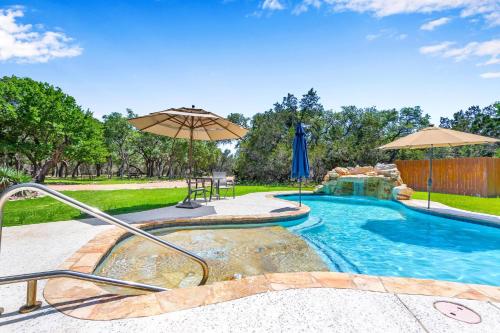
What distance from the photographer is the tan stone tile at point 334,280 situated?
246cm

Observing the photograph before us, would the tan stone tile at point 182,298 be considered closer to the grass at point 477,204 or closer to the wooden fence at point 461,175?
the grass at point 477,204

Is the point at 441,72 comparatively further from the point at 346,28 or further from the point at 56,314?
the point at 56,314

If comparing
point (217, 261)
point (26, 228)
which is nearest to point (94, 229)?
point (26, 228)

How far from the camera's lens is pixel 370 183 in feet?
38.6

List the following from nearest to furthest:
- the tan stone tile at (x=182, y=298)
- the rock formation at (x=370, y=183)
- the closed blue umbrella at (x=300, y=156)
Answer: the tan stone tile at (x=182, y=298) → the closed blue umbrella at (x=300, y=156) → the rock formation at (x=370, y=183)

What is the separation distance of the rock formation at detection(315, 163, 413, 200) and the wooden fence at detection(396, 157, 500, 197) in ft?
13.2

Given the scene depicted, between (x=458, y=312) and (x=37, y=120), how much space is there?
73.2 ft

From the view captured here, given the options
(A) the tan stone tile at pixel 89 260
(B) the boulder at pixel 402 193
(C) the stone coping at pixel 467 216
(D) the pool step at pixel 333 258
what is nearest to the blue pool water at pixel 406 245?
(D) the pool step at pixel 333 258

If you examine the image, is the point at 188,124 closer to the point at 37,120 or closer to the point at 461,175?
the point at 461,175

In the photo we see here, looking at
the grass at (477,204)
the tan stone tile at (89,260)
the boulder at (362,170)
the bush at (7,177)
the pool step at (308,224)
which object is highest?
the boulder at (362,170)

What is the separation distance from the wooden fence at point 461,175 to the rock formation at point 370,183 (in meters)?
4.04

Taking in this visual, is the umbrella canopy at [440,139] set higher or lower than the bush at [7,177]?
higher

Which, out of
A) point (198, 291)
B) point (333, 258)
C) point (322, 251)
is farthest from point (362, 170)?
point (198, 291)

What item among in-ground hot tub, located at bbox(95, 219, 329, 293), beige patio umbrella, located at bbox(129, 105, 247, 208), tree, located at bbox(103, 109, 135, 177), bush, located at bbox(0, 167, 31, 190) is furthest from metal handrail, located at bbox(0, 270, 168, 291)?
tree, located at bbox(103, 109, 135, 177)
